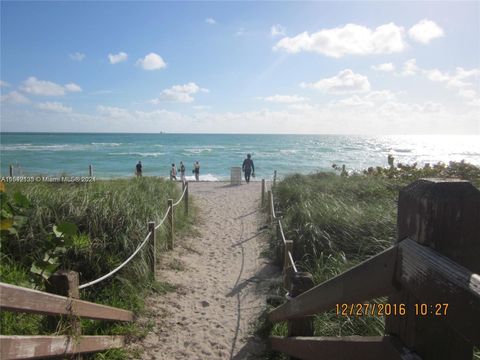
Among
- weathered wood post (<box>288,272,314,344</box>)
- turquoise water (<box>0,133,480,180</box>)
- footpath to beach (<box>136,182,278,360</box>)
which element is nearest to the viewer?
weathered wood post (<box>288,272,314,344</box>)

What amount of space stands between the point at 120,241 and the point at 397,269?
546cm

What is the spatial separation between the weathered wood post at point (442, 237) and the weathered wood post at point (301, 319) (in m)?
1.96

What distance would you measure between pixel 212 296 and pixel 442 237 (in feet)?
18.8

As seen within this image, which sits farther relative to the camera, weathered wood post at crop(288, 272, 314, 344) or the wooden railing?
weathered wood post at crop(288, 272, 314, 344)

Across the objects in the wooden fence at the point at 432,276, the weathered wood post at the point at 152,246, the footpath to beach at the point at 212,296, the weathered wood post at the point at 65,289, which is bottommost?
the footpath to beach at the point at 212,296

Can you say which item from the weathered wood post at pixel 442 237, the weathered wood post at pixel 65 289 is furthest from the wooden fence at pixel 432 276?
the weathered wood post at pixel 65 289

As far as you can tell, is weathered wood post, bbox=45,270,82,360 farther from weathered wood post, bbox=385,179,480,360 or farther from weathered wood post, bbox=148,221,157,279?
weathered wood post, bbox=148,221,157,279

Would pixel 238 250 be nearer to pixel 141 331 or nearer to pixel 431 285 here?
pixel 141 331

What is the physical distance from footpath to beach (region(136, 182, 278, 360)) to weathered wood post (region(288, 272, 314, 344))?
155 centimetres

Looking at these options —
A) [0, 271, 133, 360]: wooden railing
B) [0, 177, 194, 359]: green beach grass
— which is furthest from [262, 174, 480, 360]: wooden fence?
[0, 177, 194, 359]: green beach grass

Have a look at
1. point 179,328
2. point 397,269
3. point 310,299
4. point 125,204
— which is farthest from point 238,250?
point 397,269

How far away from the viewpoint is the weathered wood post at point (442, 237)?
3.13 feet

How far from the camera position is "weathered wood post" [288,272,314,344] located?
2.94m

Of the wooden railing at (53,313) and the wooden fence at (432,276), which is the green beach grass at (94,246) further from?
the wooden fence at (432,276)
